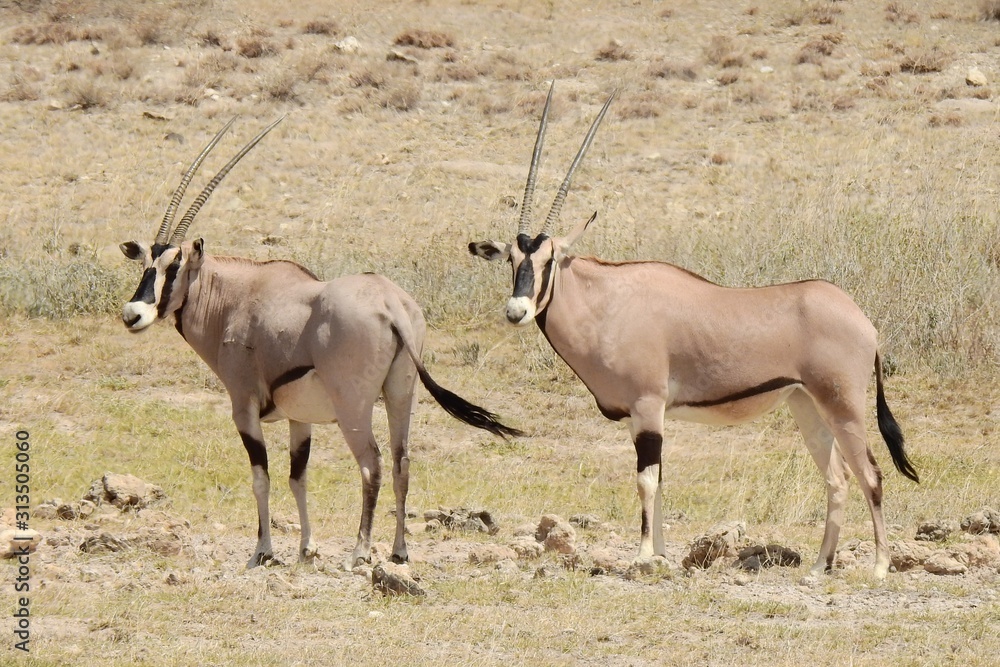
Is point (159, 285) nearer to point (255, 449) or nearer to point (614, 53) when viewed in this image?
point (255, 449)

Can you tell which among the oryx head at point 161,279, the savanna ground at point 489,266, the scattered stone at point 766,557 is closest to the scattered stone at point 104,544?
the savanna ground at point 489,266

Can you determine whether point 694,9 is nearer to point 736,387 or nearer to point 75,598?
point 736,387

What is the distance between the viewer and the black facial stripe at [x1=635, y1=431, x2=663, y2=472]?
9.42 meters

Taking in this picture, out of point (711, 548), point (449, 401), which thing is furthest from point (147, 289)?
point (711, 548)

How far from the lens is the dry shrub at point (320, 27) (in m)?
37.6

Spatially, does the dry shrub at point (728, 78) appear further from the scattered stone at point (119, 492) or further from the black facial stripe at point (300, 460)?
the black facial stripe at point (300, 460)

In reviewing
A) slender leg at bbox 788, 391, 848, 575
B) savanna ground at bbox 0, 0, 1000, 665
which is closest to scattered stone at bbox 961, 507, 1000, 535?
savanna ground at bbox 0, 0, 1000, 665

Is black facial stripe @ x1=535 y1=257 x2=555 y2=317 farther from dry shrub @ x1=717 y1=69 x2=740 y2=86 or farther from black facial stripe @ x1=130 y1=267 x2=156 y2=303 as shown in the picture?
dry shrub @ x1=717 y1=69 x2=740 y2=86

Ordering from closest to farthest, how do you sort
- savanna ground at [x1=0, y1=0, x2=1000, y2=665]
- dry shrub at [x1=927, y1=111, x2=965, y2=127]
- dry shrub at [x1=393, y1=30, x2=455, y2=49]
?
savanna ground at [x1=0, y1=0, x2=1000, y2=665], dry shrub at [x1=927, y1=111, x2=965, y2=127], dry shrub at [x1=393, y1=30, x2=455, y2=49]

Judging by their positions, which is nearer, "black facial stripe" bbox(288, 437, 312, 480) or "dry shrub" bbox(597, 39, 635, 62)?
"black facial stripe" bbox(288, 437, 312, 480)

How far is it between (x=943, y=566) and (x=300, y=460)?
455 centimetres

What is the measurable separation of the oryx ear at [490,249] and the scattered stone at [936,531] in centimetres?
386

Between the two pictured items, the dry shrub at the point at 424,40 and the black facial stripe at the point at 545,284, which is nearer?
the black facial stripe at the point at 545,284

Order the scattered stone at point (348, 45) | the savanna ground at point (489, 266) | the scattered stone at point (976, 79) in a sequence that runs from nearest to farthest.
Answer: the savanna ground at point (489, 266) → the scattered stone at point (976, 79) → the scattered stone at point (348, 45)
